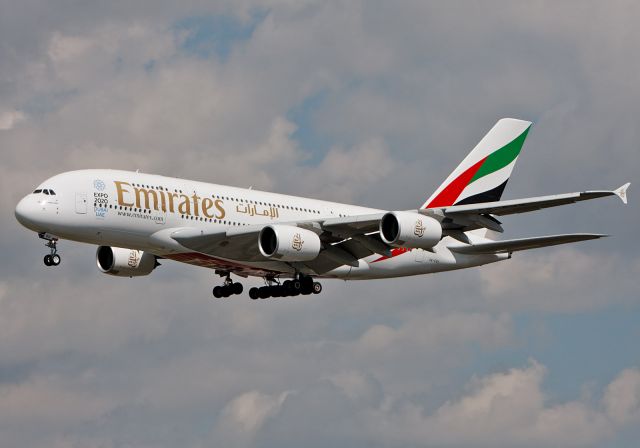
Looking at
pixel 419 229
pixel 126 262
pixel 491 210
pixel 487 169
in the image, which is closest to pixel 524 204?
pixel 491 210

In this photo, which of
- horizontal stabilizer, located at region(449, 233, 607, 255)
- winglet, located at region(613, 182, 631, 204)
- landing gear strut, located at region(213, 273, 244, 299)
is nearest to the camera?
winglet, located at region(613, 182, 631, 204)

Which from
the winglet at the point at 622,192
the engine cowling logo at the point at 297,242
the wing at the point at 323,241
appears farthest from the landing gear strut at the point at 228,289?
the winglet at the point at 622,192

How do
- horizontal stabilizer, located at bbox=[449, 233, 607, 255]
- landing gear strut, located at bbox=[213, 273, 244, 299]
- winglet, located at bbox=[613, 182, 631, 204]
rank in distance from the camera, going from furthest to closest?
landing gear strut, located at bbox=[213, 273, 244, 299]
horizontal stabilizer, located at bbox=[449, 233, 607, 255]
winglet, located at bbox=[613, 182, 631, 204]

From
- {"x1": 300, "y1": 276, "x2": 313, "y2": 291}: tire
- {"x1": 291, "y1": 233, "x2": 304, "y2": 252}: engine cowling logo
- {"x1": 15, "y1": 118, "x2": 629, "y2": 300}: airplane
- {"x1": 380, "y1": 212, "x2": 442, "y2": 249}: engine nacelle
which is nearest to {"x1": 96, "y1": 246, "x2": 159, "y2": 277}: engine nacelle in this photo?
{"x1": 15, "y1": 118, "x2": 629, "y2": 300}: airplane

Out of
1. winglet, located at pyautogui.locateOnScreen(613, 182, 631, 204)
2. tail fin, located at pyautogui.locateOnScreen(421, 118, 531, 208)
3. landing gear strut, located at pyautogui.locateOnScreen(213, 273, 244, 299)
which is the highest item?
tail fin, located at pyautogui.locateOnScreen(421, 118, 531, 208)

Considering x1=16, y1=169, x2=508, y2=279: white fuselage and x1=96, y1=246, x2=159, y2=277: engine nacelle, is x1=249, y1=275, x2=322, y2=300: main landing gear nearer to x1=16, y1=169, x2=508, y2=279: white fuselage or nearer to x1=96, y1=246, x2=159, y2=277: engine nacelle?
x1=16, y1=169, x2=508, y2=279: white fuselage

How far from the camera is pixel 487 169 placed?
68125 mm

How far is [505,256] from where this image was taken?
64000mm

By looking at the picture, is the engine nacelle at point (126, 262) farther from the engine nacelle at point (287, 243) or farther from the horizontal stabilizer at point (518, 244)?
the horizontal stabilizer at point (518, 244)

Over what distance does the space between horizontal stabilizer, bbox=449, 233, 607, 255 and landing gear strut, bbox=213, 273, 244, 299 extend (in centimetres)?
1039

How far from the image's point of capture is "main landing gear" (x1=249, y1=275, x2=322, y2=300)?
60.0 meters

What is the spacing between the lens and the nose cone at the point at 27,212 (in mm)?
53281

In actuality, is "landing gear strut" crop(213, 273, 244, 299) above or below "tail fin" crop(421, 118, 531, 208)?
below

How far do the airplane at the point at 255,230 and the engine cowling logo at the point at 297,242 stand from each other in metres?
0.04
